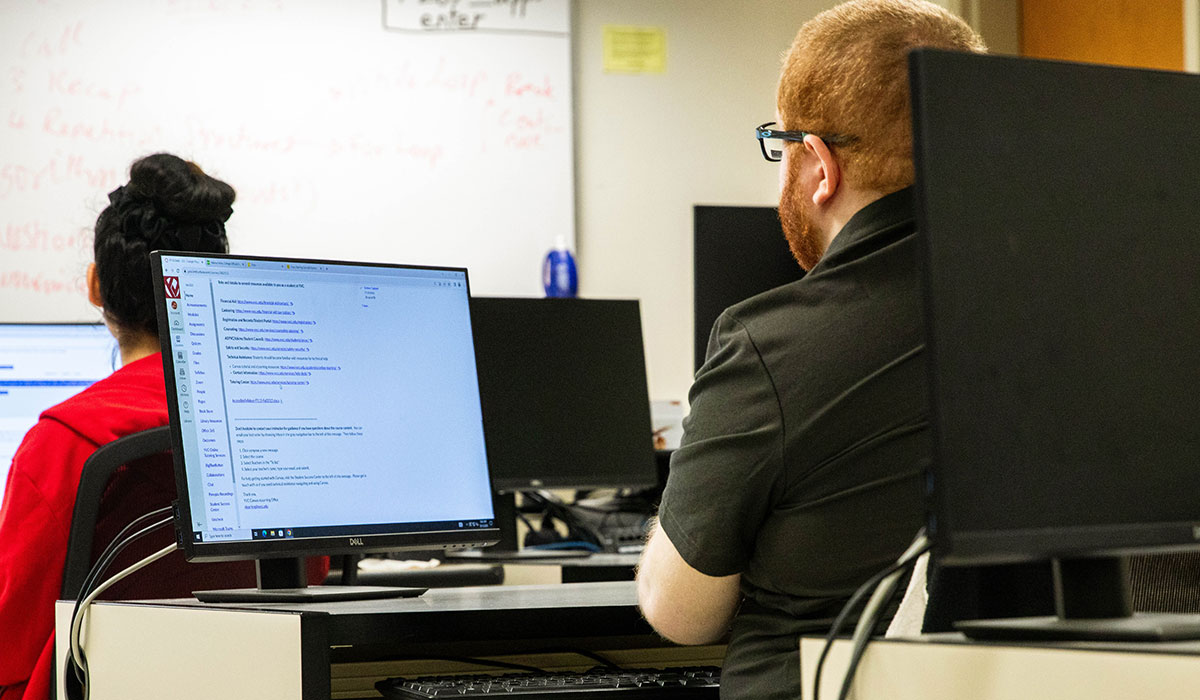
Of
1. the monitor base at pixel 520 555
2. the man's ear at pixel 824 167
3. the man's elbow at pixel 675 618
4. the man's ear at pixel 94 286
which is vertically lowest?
the monitor base at pixel 520 555

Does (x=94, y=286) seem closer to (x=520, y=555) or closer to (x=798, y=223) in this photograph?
(x=798, y=223)

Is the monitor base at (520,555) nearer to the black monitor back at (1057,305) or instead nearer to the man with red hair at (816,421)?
the man with red hair at (816,421)

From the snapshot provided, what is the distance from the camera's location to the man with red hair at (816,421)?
107 centimetres

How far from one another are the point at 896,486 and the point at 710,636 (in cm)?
21

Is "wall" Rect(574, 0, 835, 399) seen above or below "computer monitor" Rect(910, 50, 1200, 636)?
above

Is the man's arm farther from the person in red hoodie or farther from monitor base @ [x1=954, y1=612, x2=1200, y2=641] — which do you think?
the person in red hoodie

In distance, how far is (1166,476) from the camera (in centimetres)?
73

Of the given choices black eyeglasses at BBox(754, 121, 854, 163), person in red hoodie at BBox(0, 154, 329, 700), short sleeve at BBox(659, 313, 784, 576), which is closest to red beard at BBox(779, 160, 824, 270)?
black eyeglasses at BBox(754, 121, 854, 163)

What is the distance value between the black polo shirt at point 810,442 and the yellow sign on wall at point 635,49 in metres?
2.84

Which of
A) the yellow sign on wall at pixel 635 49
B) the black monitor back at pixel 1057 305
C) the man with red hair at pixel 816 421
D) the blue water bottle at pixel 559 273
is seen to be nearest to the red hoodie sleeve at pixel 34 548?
the man with red hair at pixel 816 421

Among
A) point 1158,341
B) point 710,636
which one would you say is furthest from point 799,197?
point 1158,341

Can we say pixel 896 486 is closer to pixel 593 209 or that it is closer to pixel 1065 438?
pixel 1065 438

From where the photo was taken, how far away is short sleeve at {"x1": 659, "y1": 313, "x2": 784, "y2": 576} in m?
1.07

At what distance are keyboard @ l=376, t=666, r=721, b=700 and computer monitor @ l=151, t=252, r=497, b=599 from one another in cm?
13
